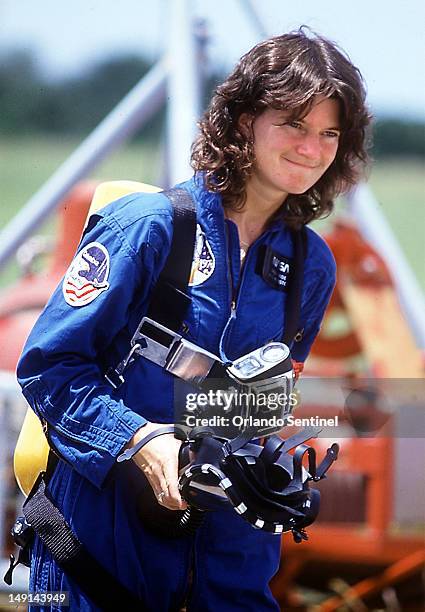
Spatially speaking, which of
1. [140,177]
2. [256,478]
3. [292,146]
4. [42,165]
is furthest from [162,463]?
[140,177]

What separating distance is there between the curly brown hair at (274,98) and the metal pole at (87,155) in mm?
1860

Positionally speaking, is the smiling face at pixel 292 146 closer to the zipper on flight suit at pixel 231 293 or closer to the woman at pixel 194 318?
the woman at pixel 194 318

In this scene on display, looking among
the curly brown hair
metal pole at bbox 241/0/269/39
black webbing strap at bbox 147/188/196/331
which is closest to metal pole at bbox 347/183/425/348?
metal pole at bbox 241/0/269/39

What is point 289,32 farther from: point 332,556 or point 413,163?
point 413,163

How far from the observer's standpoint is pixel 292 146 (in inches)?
73.1

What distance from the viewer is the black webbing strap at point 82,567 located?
1.80 metres

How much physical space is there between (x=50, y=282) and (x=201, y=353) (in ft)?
8.05

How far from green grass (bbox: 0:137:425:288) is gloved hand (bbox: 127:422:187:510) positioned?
8272 millimetres

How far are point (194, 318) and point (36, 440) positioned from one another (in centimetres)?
37

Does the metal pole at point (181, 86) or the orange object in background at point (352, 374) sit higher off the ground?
the metal pole at point (181, 86)

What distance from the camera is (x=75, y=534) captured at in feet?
5.95

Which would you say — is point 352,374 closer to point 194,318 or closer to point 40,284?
point 40,284

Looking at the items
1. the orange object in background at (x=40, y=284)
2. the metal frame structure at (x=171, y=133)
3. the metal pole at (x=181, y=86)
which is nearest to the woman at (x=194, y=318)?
the metal pole at (x=181, y=86)

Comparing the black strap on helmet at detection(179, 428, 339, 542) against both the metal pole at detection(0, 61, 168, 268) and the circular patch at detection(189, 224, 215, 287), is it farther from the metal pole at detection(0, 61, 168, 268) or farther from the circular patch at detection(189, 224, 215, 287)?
the metal pole at detection(0, 61, 168, 268)
